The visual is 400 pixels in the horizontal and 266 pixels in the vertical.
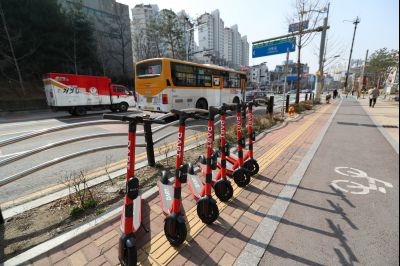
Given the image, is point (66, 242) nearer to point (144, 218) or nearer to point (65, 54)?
point (144, 218)

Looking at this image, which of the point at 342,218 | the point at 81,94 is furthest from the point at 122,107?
the point at 342,218

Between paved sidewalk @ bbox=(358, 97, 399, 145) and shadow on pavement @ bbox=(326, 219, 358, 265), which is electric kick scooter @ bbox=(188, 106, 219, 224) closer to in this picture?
shadow on pavement @ bbox=(326, 219, 358, 265)

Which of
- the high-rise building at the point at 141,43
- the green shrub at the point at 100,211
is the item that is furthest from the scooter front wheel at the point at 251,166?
the high-rise building at the point at 141,43

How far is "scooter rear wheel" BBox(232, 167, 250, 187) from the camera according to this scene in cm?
323

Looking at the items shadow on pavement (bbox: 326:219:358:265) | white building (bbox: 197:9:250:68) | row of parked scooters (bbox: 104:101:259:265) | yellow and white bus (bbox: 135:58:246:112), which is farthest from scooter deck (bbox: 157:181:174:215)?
white building (bbox: 197:9:250:68)

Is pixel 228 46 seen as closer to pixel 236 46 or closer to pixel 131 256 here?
pixel 236 46

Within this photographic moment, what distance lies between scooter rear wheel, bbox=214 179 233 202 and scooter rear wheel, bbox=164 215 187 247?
868mm

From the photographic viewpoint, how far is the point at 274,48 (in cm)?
1188

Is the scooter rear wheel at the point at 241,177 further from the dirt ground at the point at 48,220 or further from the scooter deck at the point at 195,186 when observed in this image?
the dirt ground at the point at 48,220

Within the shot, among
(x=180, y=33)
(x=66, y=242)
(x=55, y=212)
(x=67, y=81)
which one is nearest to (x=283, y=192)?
(x=66, y=242)

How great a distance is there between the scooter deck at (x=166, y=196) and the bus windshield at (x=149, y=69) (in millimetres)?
7227

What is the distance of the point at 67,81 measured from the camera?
12250 millimetres

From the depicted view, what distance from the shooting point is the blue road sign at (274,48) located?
10.9 m

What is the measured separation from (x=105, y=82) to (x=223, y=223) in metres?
14.5
